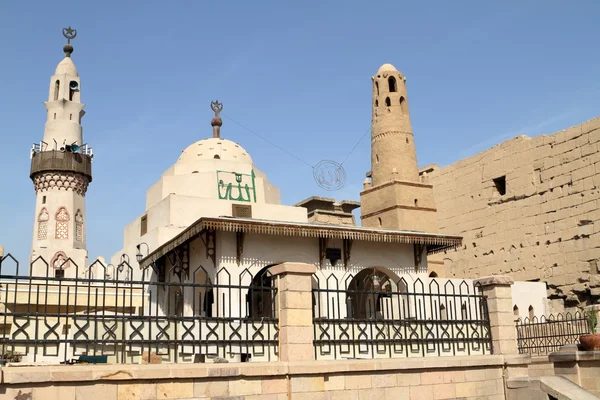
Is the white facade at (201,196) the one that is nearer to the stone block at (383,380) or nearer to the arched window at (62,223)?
the arched window at (62,223)

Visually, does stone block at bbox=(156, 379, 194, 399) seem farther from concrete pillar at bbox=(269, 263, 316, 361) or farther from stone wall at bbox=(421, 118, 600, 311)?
stone wall at bbox=(421, 118, 600, 311)

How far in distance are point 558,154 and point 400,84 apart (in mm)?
7105

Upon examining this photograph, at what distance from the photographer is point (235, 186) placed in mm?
21188

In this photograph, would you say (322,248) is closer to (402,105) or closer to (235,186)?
(235,186)

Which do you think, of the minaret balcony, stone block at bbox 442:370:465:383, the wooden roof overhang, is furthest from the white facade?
stone block at bbox 442:370:465:383

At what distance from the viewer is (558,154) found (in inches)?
821

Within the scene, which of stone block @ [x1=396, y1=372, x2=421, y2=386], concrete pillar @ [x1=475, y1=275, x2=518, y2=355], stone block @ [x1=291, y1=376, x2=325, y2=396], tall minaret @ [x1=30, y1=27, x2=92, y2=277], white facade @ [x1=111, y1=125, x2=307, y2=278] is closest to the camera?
stone block @ [x1=291, y1=376, x2=325, y2=396]

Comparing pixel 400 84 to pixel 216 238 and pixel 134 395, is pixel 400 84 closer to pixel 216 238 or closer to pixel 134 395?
pixel 216 238

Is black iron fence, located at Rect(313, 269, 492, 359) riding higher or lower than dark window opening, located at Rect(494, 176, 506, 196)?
lower

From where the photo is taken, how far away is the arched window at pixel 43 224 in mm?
27609

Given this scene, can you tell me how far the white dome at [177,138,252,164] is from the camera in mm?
22406

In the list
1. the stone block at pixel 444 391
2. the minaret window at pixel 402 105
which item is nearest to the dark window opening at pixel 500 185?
the minaret window at pixel 402 105

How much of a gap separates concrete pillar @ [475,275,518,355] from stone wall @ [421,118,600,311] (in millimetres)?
11467

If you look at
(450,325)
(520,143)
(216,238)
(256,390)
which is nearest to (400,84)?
(520,143)
